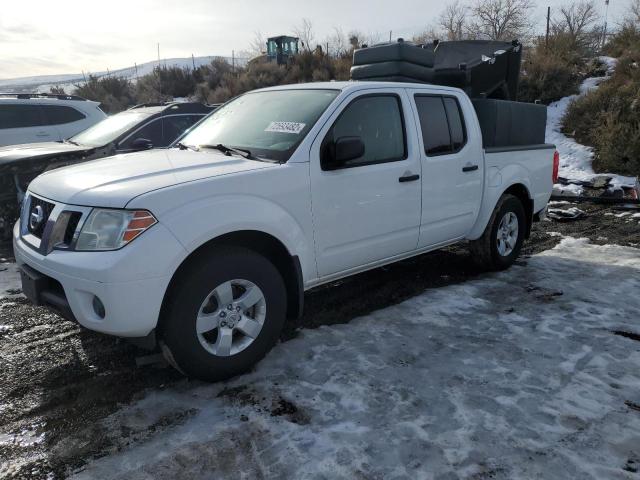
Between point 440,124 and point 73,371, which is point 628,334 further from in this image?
point 73,371

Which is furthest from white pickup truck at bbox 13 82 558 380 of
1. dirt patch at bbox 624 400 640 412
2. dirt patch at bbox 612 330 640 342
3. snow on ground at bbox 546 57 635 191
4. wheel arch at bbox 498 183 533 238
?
snow on ground at bbox 546 57 635 191

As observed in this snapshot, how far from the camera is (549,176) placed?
601 centimetres

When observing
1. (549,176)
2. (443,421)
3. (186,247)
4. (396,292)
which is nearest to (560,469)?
(443,421)

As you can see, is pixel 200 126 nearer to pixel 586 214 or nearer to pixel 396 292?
pixel 396 292

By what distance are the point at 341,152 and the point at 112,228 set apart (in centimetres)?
156

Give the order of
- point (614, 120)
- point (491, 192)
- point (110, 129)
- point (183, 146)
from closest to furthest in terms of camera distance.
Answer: point (183, 146)
point (491, 192)
point (110, 129)
point (614, 120)

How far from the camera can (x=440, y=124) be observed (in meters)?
4.64

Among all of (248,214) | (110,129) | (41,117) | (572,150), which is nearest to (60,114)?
(41,117)

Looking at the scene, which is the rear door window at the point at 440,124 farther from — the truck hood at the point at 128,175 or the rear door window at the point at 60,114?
the rear door window at the point at 60,114

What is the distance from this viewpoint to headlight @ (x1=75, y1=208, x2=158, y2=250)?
108 inches

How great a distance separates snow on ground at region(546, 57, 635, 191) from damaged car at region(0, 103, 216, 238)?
24.1 feet

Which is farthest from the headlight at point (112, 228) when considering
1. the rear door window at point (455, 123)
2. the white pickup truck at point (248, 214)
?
the rear door window at point (455, 123)

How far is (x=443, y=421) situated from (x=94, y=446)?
1.85 meters

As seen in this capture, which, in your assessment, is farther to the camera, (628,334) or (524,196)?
(524,196)
